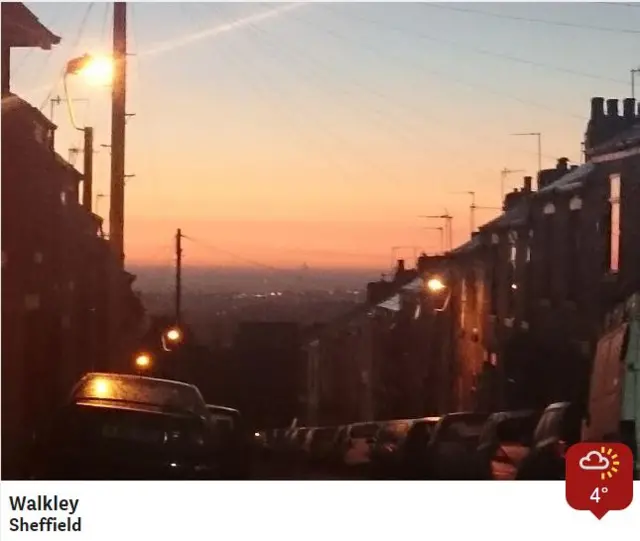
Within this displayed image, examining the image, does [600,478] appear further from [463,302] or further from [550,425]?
[463,302]

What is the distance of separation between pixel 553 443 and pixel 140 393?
4.04 feet

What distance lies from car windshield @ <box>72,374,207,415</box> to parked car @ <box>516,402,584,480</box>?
3.22 feet

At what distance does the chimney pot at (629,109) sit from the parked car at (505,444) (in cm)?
93

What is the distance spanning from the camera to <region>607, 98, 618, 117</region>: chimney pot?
505cm

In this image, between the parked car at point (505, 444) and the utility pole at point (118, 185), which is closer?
the parked car at point (505, 444)

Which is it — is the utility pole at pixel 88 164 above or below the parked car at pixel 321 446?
above

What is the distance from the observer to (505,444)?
5.05 metres

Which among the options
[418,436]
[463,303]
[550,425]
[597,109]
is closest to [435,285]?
[463,303]

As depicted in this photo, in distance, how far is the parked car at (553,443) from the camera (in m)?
4.96

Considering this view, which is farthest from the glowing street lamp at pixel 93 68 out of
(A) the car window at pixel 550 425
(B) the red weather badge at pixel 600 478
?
(B) the red weather badge at pixel 600 478

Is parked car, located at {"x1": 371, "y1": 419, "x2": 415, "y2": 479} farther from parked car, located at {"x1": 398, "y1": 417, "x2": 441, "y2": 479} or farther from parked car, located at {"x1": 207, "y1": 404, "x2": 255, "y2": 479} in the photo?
parked car, located at {"x1": 207, "y1": 404, "x2": 255, "y2": 479}

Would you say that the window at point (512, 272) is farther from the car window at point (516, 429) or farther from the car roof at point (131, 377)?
the car roof at point (131, 377)
